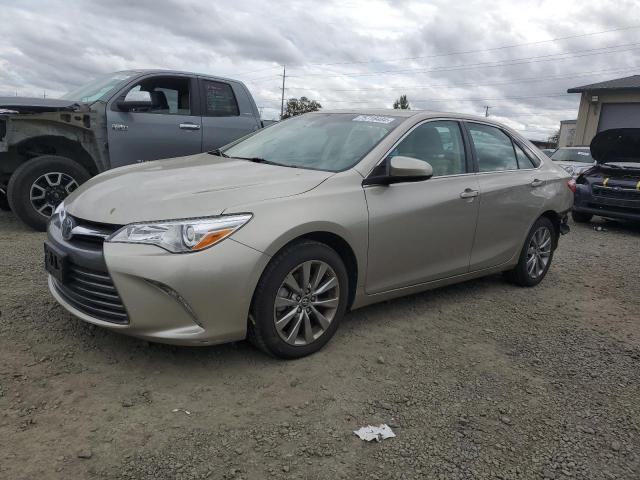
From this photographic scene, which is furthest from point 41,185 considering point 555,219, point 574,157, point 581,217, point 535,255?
point 574,157

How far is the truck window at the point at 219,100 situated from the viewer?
6828mm

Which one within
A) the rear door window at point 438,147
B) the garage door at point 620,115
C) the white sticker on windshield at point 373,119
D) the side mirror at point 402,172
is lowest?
the side mirror at point 402,172

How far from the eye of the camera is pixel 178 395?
2797mm

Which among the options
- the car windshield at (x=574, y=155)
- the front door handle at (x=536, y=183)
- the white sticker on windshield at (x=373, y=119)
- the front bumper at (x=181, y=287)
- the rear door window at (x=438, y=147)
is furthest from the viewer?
the car windshield at (x=574, y=155)

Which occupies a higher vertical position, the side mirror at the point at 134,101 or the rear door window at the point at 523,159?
the side mirror at the point at 134,101

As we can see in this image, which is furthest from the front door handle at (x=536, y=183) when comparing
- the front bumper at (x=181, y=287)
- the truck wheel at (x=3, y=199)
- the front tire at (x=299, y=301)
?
the truck wheel at (x=3, y=199)

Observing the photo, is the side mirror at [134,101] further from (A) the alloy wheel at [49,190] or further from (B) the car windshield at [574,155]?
(B) the car windshield at [574,155]

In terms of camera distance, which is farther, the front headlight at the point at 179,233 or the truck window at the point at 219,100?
the truck window at the point at 219,100

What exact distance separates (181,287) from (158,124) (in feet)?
13.7

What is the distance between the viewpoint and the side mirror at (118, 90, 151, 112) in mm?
5973

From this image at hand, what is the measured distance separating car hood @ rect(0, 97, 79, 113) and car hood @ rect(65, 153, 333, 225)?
2648 mm

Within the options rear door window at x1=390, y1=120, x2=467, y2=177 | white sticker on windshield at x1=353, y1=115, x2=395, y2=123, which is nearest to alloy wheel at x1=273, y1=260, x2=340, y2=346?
rear door window at x1=390, y1=120, x2=467, y2=177

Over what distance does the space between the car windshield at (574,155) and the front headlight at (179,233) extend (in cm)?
1346

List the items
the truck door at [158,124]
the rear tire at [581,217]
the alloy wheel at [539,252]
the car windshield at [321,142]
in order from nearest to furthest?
the car windshield at [321,142], the alloy wheel at [539,252], the truck door at [158,124], the rear tire at [581,217]
